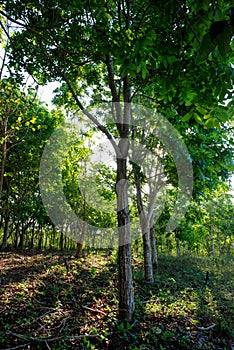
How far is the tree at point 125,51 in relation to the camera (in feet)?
9.00

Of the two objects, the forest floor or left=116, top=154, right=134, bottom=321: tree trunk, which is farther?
left=116, top=154, right=134, bottom=321: tree trunk

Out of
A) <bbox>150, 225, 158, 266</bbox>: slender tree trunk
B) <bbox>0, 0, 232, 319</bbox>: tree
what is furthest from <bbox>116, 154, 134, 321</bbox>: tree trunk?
<bbox>150, 225, 158, 266</bbox>: slender tree trunk

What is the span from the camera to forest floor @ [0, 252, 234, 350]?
424 centimetres

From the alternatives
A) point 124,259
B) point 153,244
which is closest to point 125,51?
point 124,259

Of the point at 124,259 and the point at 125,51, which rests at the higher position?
the point at 125,51

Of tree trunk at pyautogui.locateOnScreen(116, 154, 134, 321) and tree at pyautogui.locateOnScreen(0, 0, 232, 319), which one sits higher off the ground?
tree at pyautogui.locateOnScreen(0, 0, 232, 319)

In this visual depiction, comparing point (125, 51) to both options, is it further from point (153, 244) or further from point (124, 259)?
point (153, 244)

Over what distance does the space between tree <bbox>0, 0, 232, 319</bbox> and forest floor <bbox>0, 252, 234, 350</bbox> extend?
0.67 m

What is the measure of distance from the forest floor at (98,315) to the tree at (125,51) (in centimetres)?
67

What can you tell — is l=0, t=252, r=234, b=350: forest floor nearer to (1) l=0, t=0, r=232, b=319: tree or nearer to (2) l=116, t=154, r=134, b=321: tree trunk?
(2) l=116, t=154, r=134, b=321: tree trunk

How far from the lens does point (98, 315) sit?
207 inches

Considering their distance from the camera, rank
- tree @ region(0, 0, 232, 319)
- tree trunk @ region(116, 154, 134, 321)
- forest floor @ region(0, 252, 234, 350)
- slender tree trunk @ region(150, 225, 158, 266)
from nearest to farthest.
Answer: tree @ region(0, 0, 232, 319) → forest floor @ region(0, 252, 234, 350) → tree trunk @ region(116, 154, 134, 321) → slender tree trunk @ region(150, 225, 158, 266)

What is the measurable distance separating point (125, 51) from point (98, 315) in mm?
4998

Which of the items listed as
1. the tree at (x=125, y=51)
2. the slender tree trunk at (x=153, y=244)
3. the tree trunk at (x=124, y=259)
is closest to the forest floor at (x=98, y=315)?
the tree trunk at (x=124, y=259)
